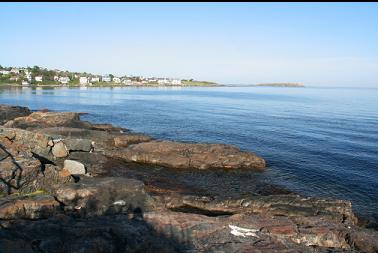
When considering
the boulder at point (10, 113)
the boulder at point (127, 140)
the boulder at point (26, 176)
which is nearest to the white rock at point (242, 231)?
the boulder at point (26, 176)

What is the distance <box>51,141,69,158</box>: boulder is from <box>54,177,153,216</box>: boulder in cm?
902

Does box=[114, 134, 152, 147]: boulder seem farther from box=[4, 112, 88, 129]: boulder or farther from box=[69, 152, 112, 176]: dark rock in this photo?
box=[4, 112, 88, 129]: boulder

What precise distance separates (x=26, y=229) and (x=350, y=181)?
22.2 metres

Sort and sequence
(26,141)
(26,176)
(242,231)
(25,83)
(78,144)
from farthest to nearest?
(25,83) < (78,144) < (26,141) < (26,176) < (242,231)

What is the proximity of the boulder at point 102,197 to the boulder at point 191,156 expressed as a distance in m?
9.15

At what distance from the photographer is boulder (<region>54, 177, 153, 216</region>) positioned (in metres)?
15.9

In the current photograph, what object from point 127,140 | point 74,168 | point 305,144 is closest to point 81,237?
point 74,168

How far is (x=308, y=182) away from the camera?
25312 mm

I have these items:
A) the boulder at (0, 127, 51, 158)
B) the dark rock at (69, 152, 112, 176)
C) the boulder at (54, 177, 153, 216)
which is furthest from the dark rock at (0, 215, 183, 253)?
the boulder at (0, 127, 51, 158)

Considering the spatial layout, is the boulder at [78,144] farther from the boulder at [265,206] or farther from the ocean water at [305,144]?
the boulder at [265,206]

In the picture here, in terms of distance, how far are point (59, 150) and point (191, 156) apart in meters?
10.3

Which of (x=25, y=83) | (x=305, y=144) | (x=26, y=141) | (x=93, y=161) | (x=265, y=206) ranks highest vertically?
(x=25, y=83)

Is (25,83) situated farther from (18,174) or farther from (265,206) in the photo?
(265,206)

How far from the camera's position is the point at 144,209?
16734 mm
